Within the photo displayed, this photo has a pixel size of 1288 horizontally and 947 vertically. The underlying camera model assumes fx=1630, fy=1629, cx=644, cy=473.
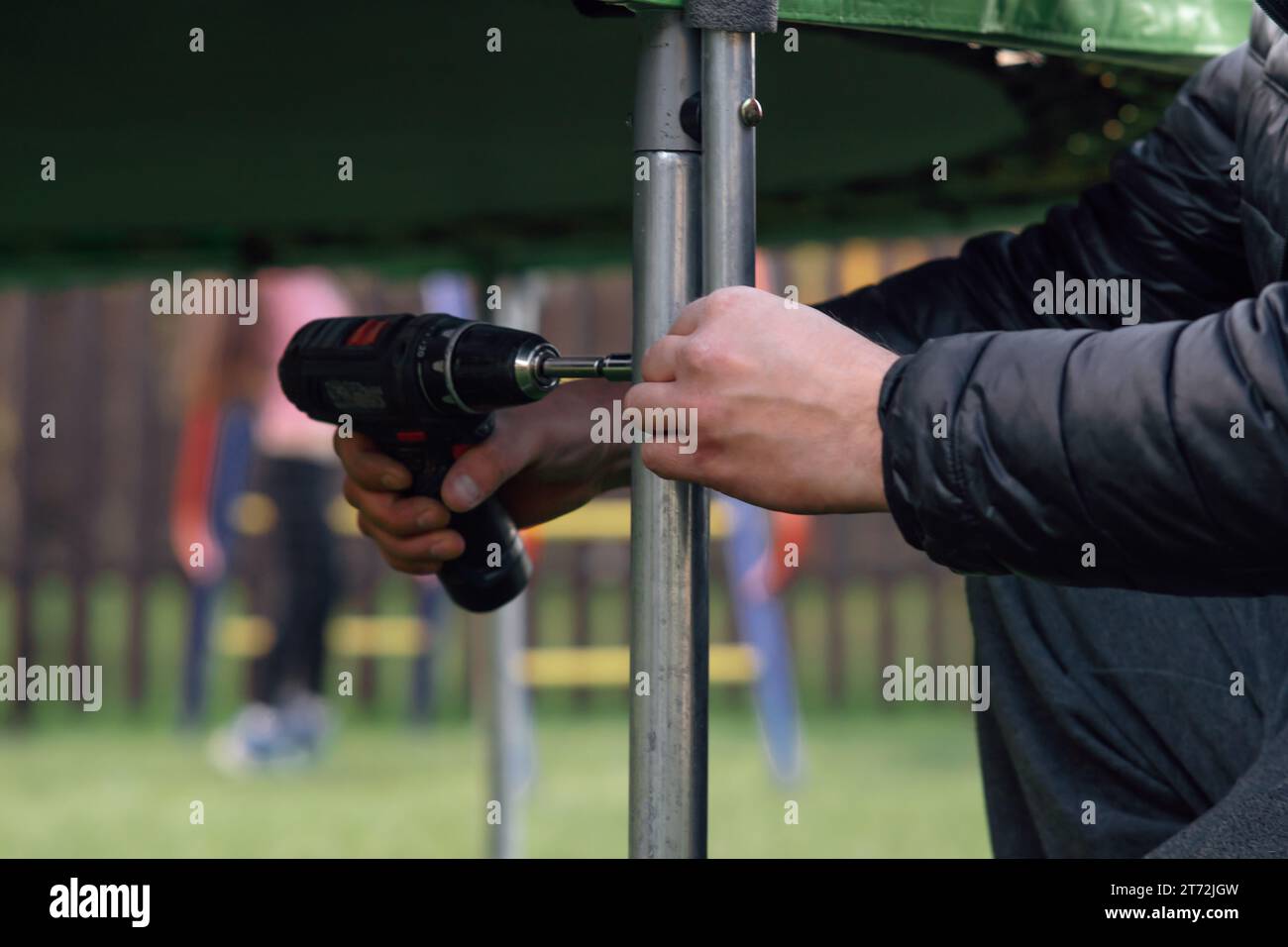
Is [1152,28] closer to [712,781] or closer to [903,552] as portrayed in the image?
[712,781]

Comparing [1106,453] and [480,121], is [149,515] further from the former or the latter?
[1106,453]

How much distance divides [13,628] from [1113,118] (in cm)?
534

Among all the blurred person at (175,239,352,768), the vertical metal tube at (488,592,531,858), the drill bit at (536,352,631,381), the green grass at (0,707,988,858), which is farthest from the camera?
the blurred person at (175,239,352,768)

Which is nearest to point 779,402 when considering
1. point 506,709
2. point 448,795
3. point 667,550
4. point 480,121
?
point 667,550

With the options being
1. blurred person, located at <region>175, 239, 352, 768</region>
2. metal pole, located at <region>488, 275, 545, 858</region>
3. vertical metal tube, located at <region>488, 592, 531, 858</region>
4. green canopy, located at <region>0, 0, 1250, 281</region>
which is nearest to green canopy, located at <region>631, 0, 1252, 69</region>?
green canopy, located at <region>0, 0, 1250, 281</region>

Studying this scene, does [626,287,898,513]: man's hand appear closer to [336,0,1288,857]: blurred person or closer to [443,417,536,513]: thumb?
[336,0,1288,857]: blurred person

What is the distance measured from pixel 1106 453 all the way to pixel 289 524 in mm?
4400

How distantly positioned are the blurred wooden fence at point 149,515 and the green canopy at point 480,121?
10.3 feet

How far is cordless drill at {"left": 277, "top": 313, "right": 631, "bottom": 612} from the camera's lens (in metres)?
1.29

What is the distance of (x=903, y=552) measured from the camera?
6.64 metres

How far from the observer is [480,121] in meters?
1.84

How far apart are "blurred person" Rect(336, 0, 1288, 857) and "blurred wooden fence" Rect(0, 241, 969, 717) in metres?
4.03
